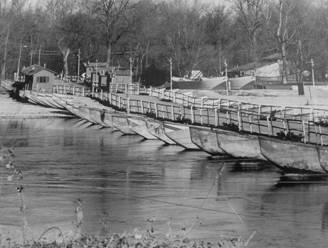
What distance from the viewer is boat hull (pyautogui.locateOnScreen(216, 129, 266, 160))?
35572mm

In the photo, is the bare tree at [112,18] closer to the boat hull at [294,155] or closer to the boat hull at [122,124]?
the boat hull at [122,124]

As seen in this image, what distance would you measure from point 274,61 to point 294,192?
96.5m

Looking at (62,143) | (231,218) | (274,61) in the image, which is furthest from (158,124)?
(274,61)

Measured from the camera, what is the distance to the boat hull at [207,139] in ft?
125

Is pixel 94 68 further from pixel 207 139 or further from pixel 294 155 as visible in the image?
pixel 294 155

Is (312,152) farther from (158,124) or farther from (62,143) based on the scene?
(62,143)

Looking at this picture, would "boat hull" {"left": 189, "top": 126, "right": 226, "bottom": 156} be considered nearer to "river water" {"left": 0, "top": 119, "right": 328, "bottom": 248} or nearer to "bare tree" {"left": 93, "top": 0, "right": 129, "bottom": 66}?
"river water" {"left": 0, "top": 119, "right": 328, "bottom": 248}

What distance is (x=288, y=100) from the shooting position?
8344 centimetres

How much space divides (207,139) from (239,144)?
264cm

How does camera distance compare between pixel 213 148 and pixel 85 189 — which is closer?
pixel 85 189

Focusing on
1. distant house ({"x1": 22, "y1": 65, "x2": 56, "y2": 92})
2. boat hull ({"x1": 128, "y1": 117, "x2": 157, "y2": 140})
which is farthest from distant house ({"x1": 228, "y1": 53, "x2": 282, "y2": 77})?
boat hull ({"x1": 128, "y1": 117, "x2": 157, "y2": 140})

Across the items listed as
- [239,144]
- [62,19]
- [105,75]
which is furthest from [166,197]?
[62,19]

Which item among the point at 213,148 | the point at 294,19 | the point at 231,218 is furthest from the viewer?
the point at 294,19

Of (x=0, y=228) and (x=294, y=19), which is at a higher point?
(x=294, y=19)
